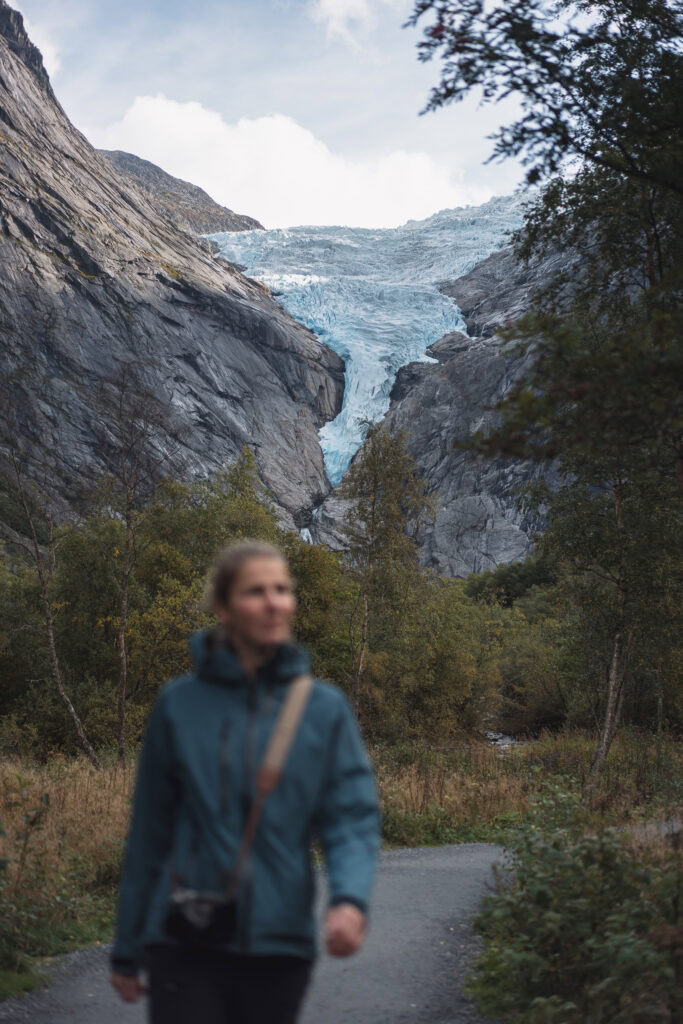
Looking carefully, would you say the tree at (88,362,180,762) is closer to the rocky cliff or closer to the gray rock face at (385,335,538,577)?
the rocky cliff

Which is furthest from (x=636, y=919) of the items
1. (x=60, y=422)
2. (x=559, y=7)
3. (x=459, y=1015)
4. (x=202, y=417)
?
(x=202, y=417)

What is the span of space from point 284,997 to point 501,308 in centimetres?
13037

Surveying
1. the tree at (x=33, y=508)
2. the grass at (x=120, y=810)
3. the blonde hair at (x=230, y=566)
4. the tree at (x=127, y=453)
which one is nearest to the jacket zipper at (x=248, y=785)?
the blonde hair at (x=230, y=566)

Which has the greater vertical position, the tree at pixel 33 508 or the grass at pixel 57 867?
the tree at pixel 33 508

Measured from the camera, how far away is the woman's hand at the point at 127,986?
259 cm

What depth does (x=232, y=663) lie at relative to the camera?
2.55 meters

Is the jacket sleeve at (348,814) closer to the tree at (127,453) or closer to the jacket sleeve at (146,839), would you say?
the jacket sleeve at (146,839)

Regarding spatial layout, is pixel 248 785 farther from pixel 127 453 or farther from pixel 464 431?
pixel 464 431

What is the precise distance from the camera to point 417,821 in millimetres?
15359

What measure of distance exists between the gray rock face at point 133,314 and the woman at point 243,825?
258 ft

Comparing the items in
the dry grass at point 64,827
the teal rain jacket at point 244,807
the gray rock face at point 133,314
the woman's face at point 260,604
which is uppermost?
the gray rock face at point 133,314

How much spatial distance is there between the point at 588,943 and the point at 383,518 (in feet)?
65.0

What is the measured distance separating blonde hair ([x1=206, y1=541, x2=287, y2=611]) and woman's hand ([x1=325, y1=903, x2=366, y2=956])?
0.86m

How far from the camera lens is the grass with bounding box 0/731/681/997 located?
8.13m
